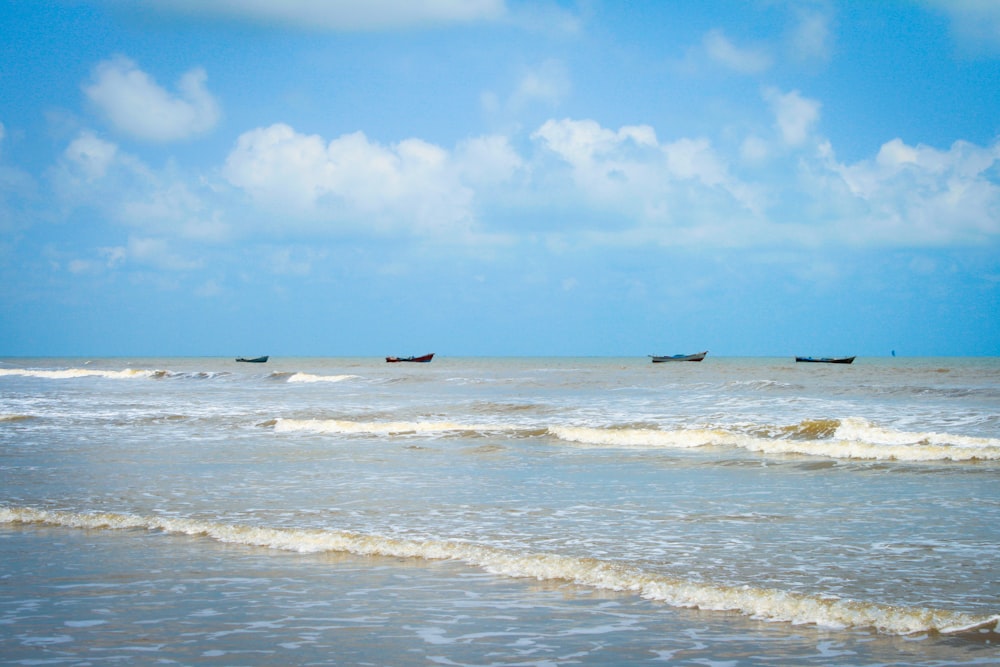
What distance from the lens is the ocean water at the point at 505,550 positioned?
20.4ft

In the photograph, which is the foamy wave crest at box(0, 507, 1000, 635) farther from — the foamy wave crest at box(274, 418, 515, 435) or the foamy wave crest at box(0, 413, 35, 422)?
the foamy wave crest at box(0, 413, 35, 422)

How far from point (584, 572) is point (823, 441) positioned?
14.5 m

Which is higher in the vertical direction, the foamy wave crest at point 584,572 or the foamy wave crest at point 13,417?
the foamy wave crest at point 13,417

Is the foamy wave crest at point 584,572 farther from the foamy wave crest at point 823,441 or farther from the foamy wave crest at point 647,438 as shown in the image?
the foamy wave crest at point 647,438

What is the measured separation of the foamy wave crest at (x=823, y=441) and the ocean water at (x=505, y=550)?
0.38 feet

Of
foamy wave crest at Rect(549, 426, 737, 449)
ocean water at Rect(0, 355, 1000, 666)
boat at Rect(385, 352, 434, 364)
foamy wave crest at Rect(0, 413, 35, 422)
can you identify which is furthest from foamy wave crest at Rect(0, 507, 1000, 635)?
boat at Rect(385, 352, 434, 364)

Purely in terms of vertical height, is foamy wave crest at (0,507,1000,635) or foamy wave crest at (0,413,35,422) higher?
foamy wave crest at (0,413,35,422)

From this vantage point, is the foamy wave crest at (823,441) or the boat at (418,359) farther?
the boat at (418,359)

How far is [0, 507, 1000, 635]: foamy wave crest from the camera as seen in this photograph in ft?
21.6

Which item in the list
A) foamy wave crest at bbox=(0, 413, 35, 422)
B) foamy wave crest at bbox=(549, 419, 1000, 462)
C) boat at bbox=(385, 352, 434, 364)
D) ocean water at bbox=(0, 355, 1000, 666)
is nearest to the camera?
ocean water at bbox=(0, 355, 1000, 666)

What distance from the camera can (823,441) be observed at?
20594mm

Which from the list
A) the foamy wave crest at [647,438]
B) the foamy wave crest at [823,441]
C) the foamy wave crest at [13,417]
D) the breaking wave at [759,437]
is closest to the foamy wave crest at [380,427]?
the breaking wave at [759,437]

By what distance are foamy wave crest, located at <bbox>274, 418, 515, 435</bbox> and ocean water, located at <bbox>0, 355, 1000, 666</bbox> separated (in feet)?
8.07

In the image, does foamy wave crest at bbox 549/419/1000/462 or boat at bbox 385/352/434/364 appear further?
boat at bbox 385/352/434/364
